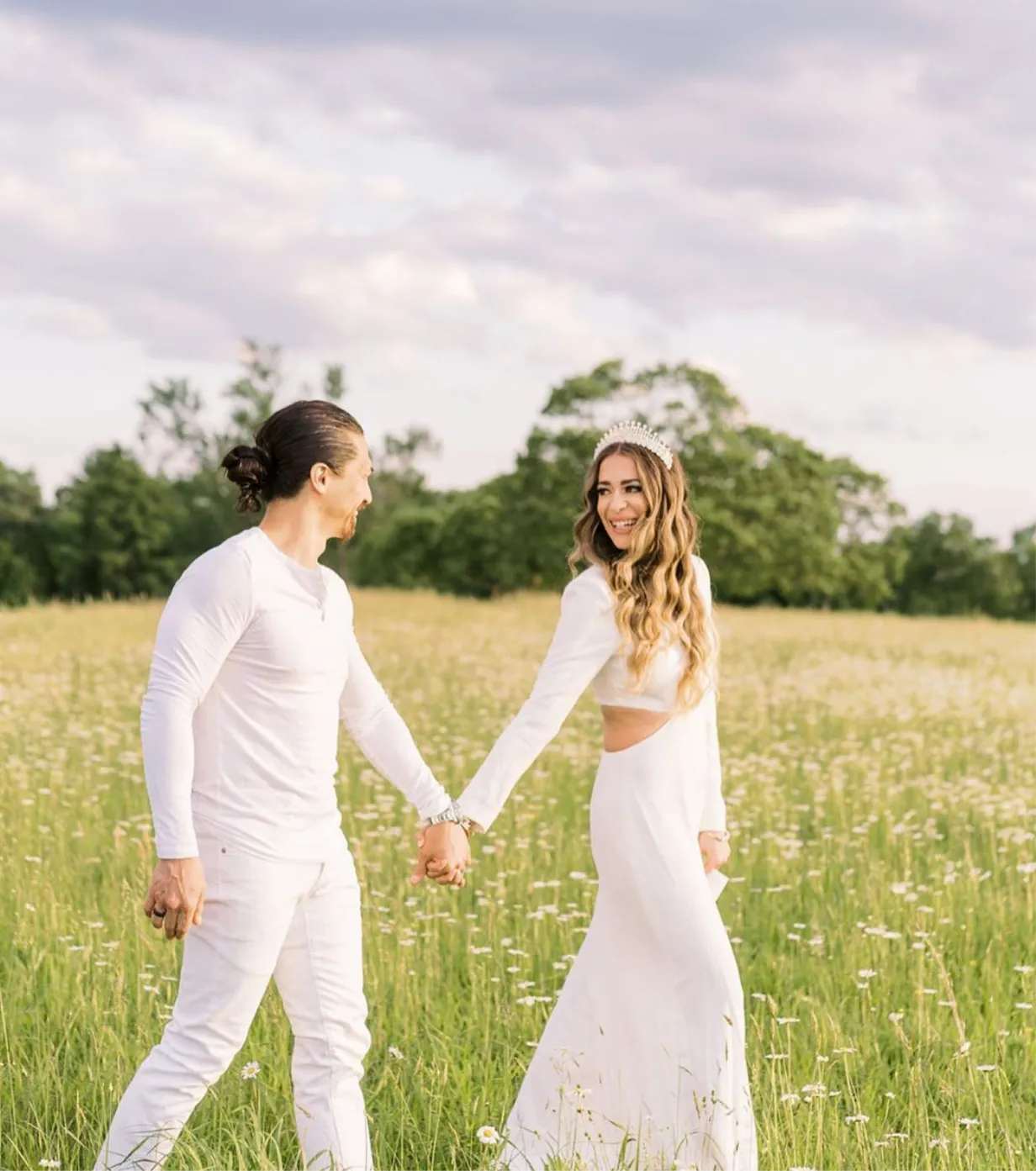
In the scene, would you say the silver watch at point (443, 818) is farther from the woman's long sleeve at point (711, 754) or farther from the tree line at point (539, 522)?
the tree line at point (539, 522)

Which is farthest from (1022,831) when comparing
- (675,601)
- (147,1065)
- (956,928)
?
(147,1065)

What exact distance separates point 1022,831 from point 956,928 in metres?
1.89

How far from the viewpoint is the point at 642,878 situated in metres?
4.05

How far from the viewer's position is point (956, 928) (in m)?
6.62

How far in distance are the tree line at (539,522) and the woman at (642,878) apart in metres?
41.8

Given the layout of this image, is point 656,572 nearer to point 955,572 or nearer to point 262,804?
point 262,804

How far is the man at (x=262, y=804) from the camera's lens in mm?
3586

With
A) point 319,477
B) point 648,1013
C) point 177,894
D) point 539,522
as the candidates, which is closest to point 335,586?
point 319,477

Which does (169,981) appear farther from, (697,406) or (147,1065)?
(697,406)

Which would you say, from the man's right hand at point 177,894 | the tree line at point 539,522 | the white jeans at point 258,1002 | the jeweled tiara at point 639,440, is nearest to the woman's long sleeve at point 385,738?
the white jeans at point 258,1002

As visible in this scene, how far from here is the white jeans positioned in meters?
3.62

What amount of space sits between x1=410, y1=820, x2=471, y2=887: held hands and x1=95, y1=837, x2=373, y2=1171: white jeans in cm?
43

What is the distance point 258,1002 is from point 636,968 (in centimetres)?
109

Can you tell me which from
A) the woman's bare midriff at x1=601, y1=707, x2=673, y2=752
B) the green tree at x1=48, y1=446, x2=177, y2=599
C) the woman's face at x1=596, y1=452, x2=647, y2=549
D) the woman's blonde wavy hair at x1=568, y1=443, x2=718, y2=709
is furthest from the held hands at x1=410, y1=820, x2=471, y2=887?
the green tree at x1=48, y1=446, x2=177, y2=599
